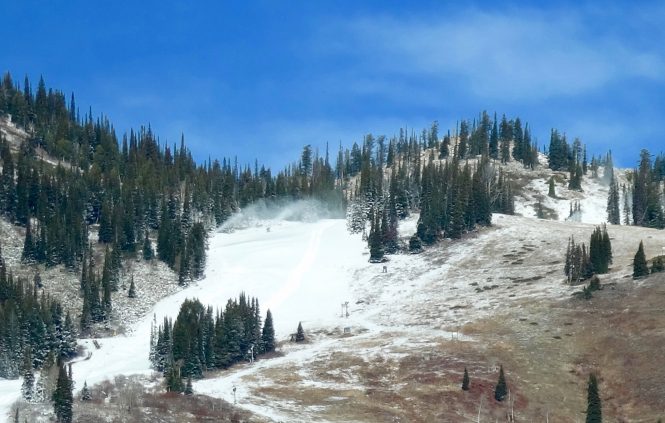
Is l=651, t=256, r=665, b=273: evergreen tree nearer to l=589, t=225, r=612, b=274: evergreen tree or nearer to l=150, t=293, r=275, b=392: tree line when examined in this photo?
l=589, t=225, r=612, b=274: evergreen tree

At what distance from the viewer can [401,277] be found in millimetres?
185375

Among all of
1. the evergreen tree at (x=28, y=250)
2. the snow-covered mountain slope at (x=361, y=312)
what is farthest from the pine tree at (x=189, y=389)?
the evergreen tree at (x=28, y=250)

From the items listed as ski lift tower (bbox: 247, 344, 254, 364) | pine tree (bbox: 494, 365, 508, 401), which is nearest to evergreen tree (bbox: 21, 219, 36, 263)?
ski lift tower (bbox: 247, 344, 254, 364)

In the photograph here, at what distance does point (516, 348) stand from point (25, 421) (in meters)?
61.2

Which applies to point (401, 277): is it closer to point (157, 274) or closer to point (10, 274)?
point (157, 274)

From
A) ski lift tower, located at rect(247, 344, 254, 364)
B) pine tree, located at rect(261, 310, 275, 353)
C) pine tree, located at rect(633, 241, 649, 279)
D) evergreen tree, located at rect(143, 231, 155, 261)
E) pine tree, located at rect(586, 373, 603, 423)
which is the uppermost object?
evergreen tree, located at rect(143, 231, 155, 261)

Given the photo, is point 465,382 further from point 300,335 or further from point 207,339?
point 207,339

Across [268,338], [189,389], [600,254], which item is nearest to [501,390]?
[189,389]

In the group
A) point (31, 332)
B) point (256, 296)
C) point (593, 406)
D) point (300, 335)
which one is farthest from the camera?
point (256, 296)

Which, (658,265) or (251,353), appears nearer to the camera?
(251,353)

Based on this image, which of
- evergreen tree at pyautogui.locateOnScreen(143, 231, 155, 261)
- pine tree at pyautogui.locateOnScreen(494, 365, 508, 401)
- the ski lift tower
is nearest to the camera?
pine tree at pyautogui.locateOnScreen(494, 365, 508, 401)

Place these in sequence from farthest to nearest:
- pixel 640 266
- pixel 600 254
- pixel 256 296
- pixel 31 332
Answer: pixel 256 296 → pixel 600 254 → pixel 640 266 → pixel 31 332

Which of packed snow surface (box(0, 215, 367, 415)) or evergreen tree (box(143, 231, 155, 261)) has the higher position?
evergreen tree (box(143, 231, 155, 261))

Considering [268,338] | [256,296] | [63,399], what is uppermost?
[256,296]
